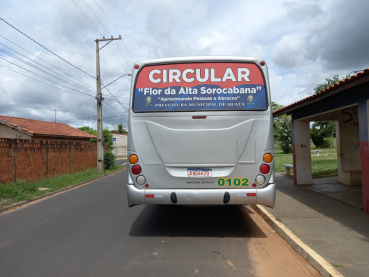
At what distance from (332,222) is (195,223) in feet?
8.69

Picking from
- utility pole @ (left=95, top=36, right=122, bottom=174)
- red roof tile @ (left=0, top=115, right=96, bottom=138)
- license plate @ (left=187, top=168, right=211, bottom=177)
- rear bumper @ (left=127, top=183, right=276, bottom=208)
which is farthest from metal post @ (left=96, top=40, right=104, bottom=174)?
license plate @ (left=187, top=168, right=211, bottom=177)

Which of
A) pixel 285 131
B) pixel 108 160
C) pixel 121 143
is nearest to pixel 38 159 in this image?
pixel 108 160

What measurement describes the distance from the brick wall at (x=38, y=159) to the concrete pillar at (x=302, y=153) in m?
10.8

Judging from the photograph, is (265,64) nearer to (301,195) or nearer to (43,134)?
(301,195)

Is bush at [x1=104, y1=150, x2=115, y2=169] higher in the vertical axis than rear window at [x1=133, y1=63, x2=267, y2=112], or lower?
lower

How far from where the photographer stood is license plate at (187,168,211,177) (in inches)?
→ 198

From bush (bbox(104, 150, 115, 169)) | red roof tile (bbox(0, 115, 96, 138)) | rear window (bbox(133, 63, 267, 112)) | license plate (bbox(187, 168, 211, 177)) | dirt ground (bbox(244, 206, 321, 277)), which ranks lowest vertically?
dirt ground (bbox(244, 206, 321, 277))

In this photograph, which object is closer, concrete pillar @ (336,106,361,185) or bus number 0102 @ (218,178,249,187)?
bus number 0102 @ (218,178,249,187)

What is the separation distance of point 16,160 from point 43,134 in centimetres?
1126

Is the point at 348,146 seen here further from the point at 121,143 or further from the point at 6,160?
the point at 121,143

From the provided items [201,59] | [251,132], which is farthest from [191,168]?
[201,59]

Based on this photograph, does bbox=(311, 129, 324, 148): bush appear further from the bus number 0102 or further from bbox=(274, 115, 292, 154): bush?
the bus number 0102

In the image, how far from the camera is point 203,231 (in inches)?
221

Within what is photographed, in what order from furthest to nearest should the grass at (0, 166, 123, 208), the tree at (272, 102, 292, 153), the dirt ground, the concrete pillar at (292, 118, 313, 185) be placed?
1. the tree at (272, 102, 292, 153)
2. the concrete pillar at (292, 118, 313, 185)
3. the grass at (0, 166, 123, 208)
4. the dirt ground
